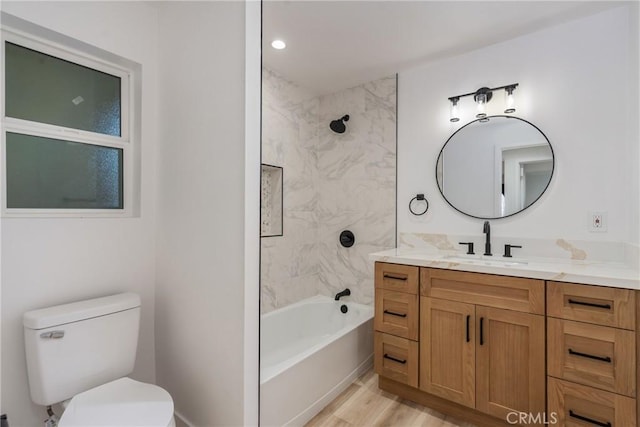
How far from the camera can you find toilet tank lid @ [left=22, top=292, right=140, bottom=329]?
1.35 metres

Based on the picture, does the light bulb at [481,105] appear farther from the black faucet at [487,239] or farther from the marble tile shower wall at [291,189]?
the marble tile shower wall at [291,189]

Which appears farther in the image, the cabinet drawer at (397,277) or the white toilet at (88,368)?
the cabinet drawer at (397,277)

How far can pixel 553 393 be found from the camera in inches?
59.9

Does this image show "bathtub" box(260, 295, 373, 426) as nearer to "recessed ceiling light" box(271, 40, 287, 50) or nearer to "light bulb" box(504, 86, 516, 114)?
"light bulb" box(504, 86, 516, 114)

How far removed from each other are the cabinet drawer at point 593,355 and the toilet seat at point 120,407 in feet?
5.96

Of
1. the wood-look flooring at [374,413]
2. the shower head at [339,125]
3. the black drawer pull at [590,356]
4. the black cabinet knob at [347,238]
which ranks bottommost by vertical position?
the wood-look flooring at [374,413]

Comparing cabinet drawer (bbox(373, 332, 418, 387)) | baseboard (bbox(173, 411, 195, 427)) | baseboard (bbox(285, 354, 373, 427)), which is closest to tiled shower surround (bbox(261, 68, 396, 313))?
baseboard (bbox(285, 354, 373, 427))

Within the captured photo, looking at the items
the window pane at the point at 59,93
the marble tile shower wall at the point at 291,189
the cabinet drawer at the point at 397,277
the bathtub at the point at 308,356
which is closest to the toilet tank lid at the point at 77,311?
the bathtub at the point at 308,356

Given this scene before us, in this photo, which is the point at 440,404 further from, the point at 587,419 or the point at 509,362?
the point at 587,419

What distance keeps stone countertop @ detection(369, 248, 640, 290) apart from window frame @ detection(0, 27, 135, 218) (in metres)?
1.67

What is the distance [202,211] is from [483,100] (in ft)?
6.76

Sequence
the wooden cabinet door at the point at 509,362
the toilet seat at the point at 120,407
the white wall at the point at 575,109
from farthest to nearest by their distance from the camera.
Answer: the white wall at the point at 575,109 → the wooden cabinet door at the point at 509,362 → the toilet seat at the point at 120,407

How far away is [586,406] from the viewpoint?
1447mm

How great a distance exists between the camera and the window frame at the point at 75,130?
1.46 m
